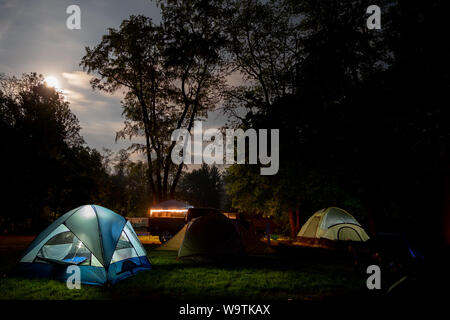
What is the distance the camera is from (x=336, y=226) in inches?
581

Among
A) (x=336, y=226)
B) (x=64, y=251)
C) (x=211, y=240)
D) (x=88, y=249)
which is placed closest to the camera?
(x=88, y=249)

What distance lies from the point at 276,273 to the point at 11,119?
21554mm

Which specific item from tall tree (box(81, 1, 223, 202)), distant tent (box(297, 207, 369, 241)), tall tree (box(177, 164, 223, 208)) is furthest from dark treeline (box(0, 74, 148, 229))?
tall tree (box(177, 164, 223, 208))

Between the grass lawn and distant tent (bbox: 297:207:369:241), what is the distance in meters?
4.10

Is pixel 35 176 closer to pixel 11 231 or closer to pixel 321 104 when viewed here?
pixel 11 231

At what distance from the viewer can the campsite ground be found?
637cm

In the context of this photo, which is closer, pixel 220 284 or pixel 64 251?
pixel 220 284

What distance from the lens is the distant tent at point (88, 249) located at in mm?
7328

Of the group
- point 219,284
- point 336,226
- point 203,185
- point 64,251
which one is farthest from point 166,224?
point 203,185

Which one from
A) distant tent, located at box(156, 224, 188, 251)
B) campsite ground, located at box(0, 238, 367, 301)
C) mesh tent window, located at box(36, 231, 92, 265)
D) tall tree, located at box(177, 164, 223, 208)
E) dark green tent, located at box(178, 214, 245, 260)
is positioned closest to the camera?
campsite ground, located at box(0, 238, 367, 301)

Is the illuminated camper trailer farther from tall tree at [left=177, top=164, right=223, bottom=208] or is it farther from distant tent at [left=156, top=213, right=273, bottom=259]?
tall tree at [left=177, top=164, right=223, bottom=208]

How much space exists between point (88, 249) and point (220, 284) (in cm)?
316

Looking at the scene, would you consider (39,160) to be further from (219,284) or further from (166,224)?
(219,284)

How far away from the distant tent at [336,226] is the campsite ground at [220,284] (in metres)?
4.07
